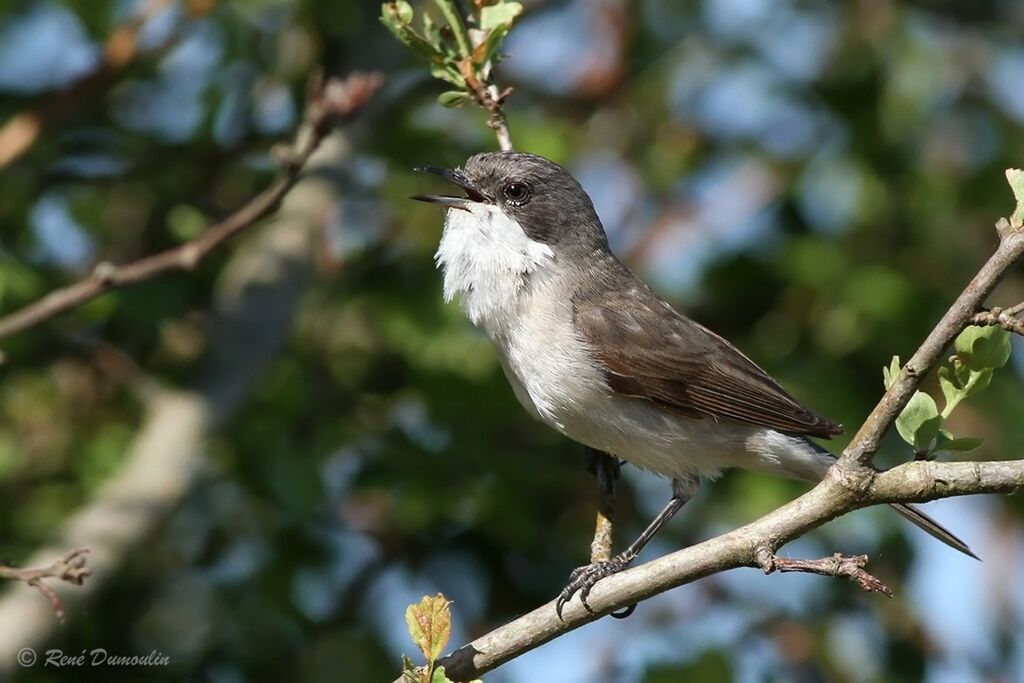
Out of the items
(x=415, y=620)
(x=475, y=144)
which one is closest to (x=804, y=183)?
(x=475, y=144)

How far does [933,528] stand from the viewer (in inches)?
166

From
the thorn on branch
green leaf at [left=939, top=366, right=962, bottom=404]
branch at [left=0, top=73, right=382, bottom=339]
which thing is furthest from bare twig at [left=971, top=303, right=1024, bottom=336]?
branch at [left=0, top=73, right=382, bottom=339]

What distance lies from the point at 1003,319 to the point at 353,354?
11.4ft

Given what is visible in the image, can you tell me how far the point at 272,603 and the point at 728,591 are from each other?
206 centimetres

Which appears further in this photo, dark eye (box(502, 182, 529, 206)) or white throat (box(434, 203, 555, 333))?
dark eye (box(502, 182, 529, 206))

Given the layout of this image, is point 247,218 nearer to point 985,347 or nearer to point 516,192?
point 516,192

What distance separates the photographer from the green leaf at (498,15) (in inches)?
140

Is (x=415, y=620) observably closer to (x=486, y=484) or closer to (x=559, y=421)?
(x=559, y=421)

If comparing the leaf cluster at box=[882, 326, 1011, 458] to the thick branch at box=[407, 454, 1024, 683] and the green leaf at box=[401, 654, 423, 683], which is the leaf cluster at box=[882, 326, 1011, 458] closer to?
the thick branch at box=[407, 454, 1024, 683]

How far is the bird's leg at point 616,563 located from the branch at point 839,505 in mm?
109

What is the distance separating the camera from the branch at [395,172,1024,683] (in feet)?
9.13

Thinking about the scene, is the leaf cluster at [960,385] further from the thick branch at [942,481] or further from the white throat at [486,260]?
the white throat at [486,260]

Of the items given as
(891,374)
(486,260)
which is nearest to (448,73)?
(486,260)

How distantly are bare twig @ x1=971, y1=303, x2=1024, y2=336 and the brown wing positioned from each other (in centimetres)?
156
